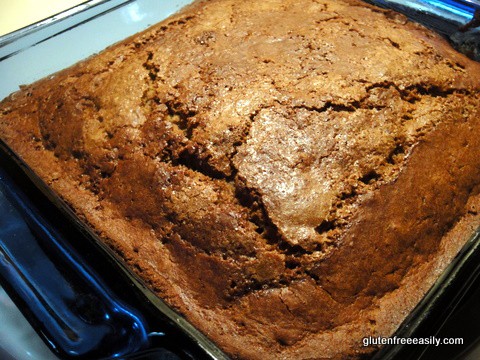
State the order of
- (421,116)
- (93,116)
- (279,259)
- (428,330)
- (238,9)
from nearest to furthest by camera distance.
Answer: (428,330)
(279,259)
(421,116)
(93,116)
(238,9)

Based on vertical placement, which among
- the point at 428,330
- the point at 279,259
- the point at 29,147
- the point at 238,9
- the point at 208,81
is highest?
the point at 238,9

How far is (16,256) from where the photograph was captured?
98cm

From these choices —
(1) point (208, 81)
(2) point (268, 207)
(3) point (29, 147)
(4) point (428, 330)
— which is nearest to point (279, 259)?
(2) point (268, 207)

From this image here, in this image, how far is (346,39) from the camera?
4.04 feet

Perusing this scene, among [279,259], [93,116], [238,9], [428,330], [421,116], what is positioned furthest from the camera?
[238,9]

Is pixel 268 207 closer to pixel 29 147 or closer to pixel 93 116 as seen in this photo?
pixel 93 116

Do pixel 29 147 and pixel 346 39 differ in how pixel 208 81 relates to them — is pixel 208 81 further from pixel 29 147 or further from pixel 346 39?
pixel 29 147

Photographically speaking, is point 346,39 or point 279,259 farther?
point 346,39

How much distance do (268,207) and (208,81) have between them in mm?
407

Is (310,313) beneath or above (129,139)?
beneath

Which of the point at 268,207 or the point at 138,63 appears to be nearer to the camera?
the point at 268,207

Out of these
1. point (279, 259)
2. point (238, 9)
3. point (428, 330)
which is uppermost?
point (238, 9)

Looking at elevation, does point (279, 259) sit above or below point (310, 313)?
above

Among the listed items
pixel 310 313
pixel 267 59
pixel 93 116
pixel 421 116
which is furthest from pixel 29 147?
pixel 421 116
